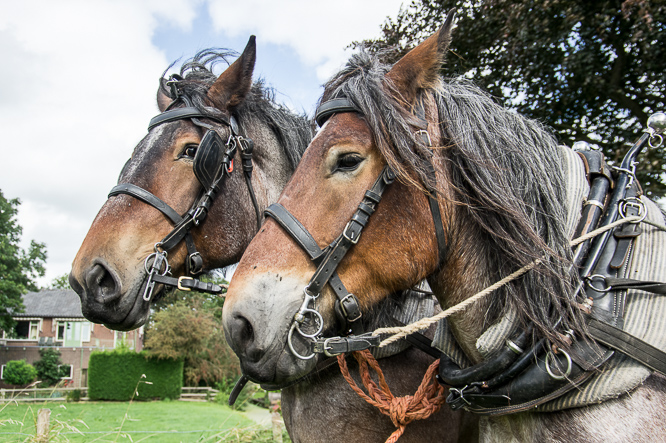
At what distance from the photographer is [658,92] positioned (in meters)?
5.70

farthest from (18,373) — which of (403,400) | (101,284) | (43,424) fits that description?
(403,400)

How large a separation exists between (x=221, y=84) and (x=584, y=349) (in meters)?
2.62

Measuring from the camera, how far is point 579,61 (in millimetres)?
5504

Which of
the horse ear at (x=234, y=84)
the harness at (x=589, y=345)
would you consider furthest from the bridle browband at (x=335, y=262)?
the horse ear at (x=234, y=84)

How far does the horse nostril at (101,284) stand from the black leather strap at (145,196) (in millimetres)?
432

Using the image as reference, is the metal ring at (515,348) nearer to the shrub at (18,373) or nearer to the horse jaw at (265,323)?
the horse jaw at (265,323)

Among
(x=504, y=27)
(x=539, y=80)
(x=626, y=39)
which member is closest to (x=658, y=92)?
(x=626, y=39)

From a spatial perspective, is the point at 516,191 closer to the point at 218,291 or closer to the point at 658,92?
the point at 218,291

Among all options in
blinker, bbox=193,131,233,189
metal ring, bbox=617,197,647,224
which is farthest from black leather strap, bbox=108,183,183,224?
metal ring, bbox=617,197,647,224

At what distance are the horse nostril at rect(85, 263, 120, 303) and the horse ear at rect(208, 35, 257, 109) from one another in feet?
4.31

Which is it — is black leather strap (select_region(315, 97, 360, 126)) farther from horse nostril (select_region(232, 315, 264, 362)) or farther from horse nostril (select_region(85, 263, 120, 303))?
horse nostril (select_region(85, 263, 120, 303))

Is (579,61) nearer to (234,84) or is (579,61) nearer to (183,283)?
(234,84)

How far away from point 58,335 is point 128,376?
2049 cm

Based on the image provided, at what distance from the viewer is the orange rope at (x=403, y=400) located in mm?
1930
